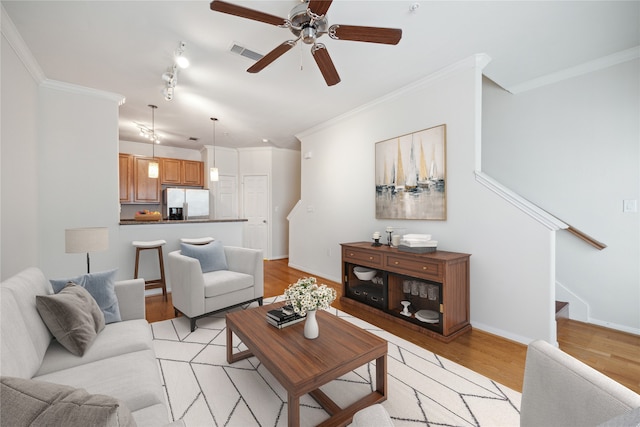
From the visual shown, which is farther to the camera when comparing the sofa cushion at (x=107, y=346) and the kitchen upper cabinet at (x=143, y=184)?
the kitchen upper cabinet at (x=143, y=184)

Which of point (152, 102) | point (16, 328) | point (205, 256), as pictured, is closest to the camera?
point (16, 328)

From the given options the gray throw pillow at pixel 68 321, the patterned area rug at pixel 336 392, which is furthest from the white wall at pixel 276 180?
the gray throw pillow at pixel 68 321

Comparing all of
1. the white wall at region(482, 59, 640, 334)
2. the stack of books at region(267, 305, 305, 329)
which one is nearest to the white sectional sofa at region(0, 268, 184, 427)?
the stack of books at region(267, 305, 305, 329)

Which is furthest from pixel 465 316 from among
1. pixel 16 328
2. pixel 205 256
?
pixel 16 328

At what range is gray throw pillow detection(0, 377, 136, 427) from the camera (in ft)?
1.87

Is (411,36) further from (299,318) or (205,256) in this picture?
(205,256)

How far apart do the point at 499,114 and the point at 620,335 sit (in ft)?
9.02

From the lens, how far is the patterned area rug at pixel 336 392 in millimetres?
1597

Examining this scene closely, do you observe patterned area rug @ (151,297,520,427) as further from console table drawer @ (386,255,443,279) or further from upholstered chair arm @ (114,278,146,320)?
console table drawer @ (386,255,443,279)

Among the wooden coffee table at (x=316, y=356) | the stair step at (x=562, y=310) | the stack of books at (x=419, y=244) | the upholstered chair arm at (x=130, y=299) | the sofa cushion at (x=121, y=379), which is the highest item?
the stack of books at (x=419, y=244)

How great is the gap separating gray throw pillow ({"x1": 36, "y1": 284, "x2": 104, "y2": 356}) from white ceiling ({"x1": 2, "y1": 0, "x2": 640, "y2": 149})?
218cm

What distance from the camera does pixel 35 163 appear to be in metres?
3.05

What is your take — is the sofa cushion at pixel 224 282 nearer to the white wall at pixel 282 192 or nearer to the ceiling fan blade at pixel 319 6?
the ceiling fan blade at pixel 319 6

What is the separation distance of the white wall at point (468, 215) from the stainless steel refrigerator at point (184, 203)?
3.54 m
